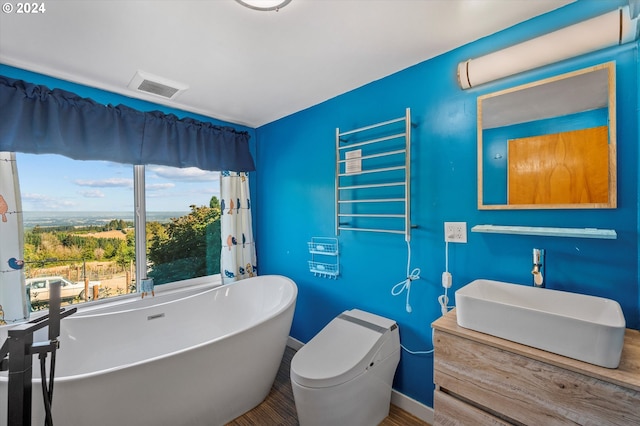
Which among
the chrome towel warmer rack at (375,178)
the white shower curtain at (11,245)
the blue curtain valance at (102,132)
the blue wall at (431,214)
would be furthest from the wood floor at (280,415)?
the blue curtain valance at (102,132)

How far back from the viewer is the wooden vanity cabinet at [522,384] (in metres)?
0.93

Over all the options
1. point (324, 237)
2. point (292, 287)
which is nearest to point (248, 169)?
point (324, 237)

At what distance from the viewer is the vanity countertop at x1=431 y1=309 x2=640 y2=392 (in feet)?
3.00

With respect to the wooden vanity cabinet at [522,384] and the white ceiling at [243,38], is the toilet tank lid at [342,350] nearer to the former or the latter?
the wooden vanity cabinet at [522,384]

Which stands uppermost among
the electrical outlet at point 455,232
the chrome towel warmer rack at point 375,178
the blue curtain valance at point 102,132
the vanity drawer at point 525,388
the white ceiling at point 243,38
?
the white ceiling at point 243,38

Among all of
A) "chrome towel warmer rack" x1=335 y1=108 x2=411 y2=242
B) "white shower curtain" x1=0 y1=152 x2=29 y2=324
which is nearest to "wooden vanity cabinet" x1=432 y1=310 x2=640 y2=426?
"chrome towel warmer rack" x1=335 y1=108 x2=411 y2=242

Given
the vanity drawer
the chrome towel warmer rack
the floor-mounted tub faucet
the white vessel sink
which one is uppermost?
the chrome towel warmer rack

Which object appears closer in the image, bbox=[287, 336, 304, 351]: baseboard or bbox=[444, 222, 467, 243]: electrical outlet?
bbox=[444, 222, 467, 243]: electrical outlet

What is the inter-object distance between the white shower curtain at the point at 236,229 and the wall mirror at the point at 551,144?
2252 millimetres

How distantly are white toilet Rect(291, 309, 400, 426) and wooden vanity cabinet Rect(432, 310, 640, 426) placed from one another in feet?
1.44

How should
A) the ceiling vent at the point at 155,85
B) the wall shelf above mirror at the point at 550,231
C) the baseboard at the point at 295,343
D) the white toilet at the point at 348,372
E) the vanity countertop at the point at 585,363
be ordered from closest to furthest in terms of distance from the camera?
the vanity countertop at the point at 585,363 < the wall shelf above mirror at the point at 550,231 < the white toilet at the point at 348,372 < the ceiling vent at the point at 155,85 < the baseboard at the point at 295,343

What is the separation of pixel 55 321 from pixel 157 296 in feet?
5.29

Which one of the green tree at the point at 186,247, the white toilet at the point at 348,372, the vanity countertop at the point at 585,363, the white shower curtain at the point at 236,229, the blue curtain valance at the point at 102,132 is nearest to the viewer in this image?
the vanity countertop at the point at 585,363

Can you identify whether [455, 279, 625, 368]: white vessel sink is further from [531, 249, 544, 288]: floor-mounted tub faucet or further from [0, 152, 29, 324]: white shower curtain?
[0, 152, 29, 324]: white shower curtain
